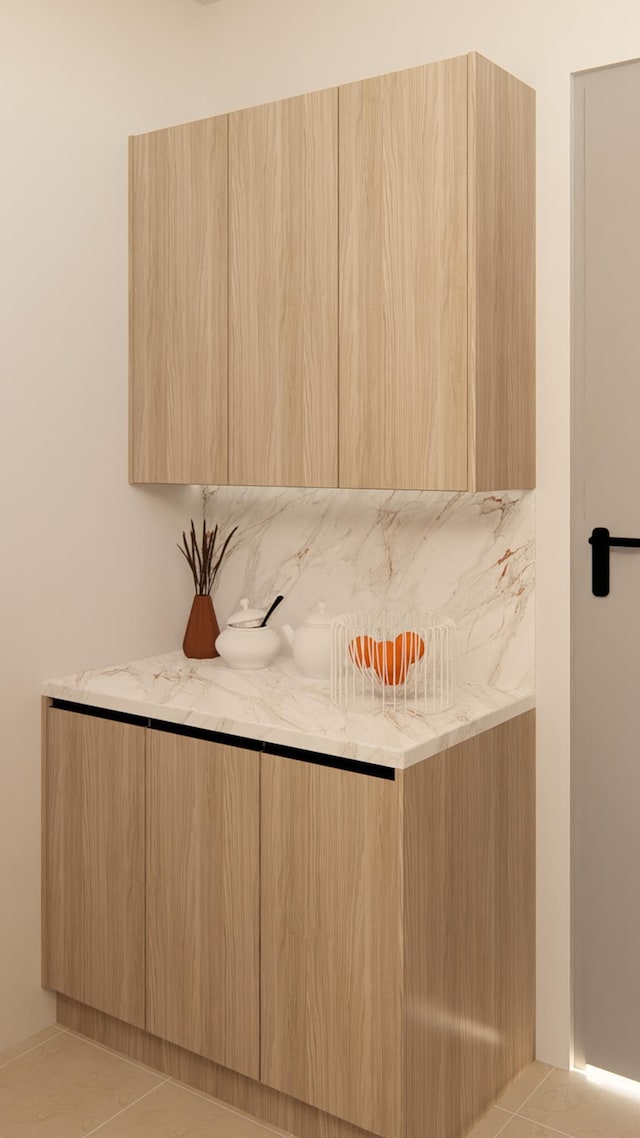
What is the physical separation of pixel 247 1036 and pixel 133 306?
1.79 meters

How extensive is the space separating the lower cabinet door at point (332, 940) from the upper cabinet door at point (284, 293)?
28.6 inches

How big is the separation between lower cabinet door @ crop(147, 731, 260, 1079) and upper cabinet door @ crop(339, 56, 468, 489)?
0.71m

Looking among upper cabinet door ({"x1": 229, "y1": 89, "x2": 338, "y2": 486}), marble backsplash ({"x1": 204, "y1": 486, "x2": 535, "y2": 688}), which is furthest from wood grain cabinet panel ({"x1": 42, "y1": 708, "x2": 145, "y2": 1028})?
upper cabinet door ({"x1": 229, "y1": 89, "x2": 338, "y2": 486})

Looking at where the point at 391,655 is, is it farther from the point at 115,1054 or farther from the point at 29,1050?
the point at 29,1050

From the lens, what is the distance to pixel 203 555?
2.88 m

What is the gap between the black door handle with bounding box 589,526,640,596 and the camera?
2.26 metres

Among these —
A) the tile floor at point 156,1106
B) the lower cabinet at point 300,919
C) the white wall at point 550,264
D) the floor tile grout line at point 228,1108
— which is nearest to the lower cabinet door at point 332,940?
the lower cabinet at point 300,919

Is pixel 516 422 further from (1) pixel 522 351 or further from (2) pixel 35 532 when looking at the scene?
(2) pixel 35 532

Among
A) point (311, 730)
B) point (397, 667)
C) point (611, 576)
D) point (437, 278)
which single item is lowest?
point (311, 730)

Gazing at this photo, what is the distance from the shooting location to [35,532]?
2.49m

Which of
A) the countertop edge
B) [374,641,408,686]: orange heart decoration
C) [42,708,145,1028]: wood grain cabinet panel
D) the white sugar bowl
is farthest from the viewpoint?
the white sugar bowl

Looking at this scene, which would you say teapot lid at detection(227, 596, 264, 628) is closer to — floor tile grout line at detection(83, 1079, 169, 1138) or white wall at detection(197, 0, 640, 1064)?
white wall at detection(197, 0, 640, 1064)

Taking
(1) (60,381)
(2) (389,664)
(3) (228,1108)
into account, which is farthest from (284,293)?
(3) (228,1108)

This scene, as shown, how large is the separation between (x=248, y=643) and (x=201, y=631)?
22 centimetres
